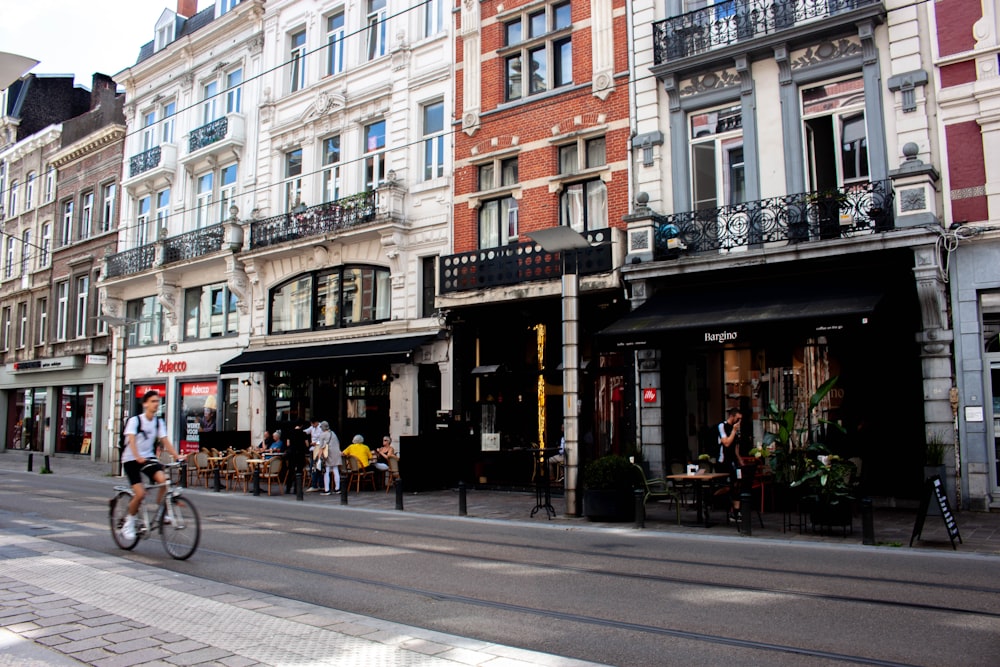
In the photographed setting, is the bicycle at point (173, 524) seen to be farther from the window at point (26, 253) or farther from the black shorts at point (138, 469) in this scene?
the window at point (26, 253)

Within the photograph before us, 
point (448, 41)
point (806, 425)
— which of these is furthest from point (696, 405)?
point (448, 41)

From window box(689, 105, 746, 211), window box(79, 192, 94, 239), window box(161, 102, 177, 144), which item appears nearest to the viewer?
window box(689, 105, 746, 211)

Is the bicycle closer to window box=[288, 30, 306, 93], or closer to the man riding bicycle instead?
the man riding bicycle

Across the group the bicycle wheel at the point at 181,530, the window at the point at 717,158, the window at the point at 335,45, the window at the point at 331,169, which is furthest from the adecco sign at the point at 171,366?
the bicycle wheel at the point at 181,530

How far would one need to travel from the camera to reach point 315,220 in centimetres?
2311

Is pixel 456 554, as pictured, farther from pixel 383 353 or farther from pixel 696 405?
pixel 383 353

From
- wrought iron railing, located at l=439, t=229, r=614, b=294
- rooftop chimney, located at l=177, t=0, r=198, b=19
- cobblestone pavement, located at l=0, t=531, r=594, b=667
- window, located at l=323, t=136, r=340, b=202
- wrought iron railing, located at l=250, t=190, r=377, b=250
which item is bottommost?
cobblestone pavement, located at l=0, t=531, r=594, b=667

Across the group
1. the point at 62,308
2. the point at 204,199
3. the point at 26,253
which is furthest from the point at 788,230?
the point at 26,253

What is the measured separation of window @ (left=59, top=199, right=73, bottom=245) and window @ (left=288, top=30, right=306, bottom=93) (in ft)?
52.0

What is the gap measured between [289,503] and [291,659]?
11.8 metres

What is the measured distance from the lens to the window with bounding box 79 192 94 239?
1336 inches

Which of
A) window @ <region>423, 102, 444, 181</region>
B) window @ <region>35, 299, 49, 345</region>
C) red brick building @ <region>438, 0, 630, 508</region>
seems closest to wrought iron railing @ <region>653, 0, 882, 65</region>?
red brick building @ <region>438, 0, 630, 508</region>

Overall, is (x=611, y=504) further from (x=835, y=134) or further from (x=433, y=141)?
(x=433, y=141)

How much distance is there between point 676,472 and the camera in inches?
637
